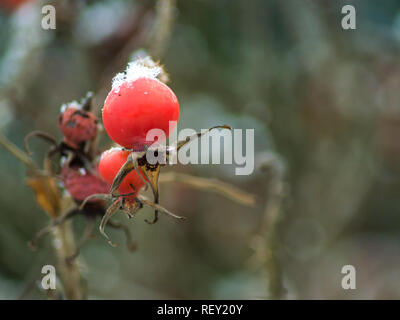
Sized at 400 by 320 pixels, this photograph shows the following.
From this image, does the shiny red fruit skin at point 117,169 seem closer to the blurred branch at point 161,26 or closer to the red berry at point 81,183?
the red berry at point 81,183

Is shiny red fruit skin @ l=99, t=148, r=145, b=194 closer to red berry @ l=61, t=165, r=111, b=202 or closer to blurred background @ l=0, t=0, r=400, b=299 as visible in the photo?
red berry @ l=61, t=165, r=111, b=202

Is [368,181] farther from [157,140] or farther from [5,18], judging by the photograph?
[5,18]

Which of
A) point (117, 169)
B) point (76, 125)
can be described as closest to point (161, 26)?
point (76, 125)

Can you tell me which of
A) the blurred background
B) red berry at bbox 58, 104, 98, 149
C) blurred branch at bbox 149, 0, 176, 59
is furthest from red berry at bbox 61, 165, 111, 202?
the blurred background

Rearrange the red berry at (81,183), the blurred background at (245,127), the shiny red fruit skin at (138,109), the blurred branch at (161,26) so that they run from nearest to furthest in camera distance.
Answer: the shiny red fruit skin at (138,109), the red berry at (81,183), the blurred branch at (161,26), the blurred background at (245,127)

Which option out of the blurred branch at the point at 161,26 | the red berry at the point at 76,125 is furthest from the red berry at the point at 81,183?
the blurred branch at the point at 161,26

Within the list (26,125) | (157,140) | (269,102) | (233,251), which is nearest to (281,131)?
(269,102)
